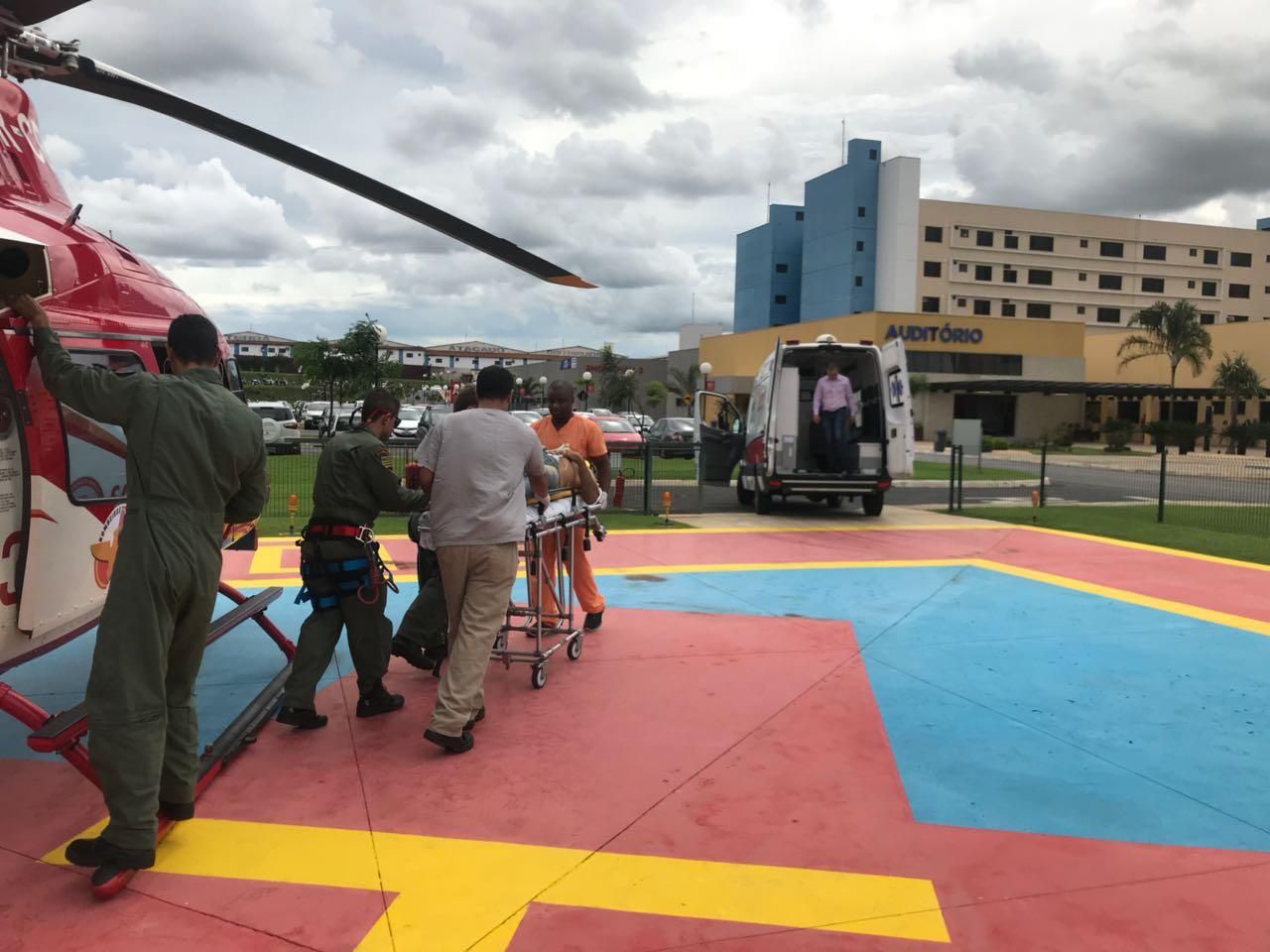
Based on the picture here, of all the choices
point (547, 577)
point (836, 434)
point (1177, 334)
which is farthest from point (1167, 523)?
point (1177, 334)

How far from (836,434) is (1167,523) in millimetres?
5362

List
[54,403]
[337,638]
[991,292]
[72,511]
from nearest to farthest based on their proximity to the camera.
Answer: [54,403] → [72,511] → [337,638] → [991,292]

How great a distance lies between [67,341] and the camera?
385cm

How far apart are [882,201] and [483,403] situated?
194 ft

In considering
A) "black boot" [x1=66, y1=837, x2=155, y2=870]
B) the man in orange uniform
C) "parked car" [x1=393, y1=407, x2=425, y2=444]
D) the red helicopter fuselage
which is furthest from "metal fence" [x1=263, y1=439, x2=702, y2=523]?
"parked car" [x1=393, y1=407, x2=425, y2=444]

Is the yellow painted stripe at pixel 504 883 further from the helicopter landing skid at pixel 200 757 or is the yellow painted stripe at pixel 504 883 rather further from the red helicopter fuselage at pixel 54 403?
the red helicopter fuselage at pixel 54 403

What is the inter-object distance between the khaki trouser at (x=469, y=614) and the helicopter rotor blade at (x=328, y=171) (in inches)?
56.5

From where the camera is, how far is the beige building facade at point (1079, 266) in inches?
2361

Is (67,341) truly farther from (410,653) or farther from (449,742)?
(410,653)

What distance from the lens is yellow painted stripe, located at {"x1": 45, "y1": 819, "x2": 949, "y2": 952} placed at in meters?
3.01

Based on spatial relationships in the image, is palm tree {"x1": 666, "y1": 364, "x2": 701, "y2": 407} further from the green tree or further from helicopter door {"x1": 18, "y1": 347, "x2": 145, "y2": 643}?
helicopter door {"x1": 18, "y1": 347, "x2": 145, "y2": 643}

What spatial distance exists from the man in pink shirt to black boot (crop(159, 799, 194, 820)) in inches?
405

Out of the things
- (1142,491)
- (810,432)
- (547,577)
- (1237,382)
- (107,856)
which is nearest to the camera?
(107,856)

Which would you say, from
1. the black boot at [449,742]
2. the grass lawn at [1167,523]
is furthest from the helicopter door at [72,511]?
the grass lawn at [1167,523]
